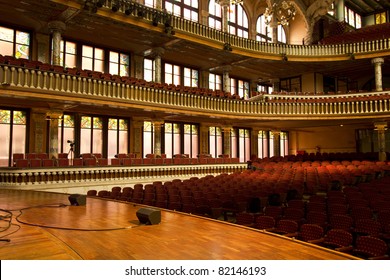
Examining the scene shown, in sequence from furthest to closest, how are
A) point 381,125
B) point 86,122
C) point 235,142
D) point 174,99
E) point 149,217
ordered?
point 235,142 → point 381,125 → point 86,122 → point 174,99 → point 149,217

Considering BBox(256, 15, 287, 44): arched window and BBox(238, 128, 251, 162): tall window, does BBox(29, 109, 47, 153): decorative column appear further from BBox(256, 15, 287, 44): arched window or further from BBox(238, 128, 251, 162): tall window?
BBox(256, 15, 287, 44): arched window

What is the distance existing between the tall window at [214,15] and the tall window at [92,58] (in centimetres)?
694

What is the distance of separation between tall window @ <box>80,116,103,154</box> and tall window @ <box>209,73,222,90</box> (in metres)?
7.28

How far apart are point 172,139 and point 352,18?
59.6 feet

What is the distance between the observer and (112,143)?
46.7 ft

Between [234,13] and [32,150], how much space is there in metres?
14.0

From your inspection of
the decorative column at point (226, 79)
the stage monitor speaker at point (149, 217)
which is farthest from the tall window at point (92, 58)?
the stage monitor speaker at point (149, 217)

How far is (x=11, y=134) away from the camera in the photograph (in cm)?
1153

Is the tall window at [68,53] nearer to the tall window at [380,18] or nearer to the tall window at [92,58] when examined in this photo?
the tall window at [92,58]

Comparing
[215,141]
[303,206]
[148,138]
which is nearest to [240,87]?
[215,141]

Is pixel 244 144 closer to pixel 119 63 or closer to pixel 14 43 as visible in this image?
pixel 119 63

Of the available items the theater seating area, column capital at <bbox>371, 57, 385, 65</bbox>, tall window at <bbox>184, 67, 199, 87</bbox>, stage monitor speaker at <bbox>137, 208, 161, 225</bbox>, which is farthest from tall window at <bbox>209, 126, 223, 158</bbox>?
stage monitor speaker at <bbox>137, 208, 161, 225</bbox>

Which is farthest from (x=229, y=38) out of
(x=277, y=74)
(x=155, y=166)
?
(x=155, y=166)

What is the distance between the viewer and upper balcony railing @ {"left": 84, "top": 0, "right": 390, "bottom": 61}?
1255 cm
